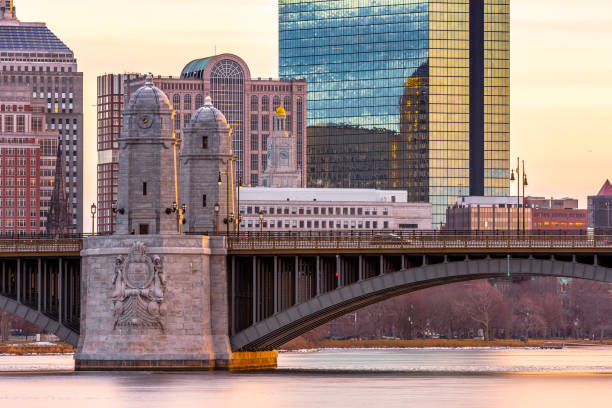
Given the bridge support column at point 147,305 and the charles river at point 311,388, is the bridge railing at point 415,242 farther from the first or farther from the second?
the charles river at point 311,388

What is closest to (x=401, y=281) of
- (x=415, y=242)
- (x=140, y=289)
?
(x=415, y=242)

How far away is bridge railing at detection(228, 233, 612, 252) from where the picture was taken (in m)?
150

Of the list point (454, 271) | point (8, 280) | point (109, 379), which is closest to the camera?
point (109, 379)

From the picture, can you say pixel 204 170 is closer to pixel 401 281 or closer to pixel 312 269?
pixel 312 269

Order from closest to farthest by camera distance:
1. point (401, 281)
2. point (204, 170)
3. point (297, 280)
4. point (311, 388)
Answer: point (311, 388) < point (401, 281) < point (297, 280) < point (204, 170)

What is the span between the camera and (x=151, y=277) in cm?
15050

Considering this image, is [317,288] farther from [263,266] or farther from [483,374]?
[483,374]

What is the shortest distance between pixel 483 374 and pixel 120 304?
3277cm

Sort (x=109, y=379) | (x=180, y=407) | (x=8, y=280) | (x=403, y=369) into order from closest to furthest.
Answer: (x=180, y=407), (x=109, y=379), (x=8, y=280), (x=403, y=369)

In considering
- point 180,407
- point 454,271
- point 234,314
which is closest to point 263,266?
point 234,314

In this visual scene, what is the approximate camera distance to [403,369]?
178000 mm

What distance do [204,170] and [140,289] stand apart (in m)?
19.6

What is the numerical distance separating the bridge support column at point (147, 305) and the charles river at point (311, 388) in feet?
8.69

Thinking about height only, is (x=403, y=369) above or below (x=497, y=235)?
below
